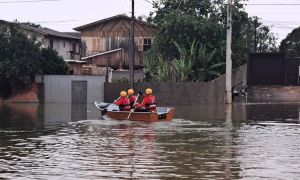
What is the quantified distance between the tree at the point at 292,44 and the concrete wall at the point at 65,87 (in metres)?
33.1

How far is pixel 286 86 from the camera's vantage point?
5244 cm

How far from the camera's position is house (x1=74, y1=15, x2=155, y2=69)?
5538 centimetres

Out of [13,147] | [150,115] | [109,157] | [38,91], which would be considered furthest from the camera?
[38,91]

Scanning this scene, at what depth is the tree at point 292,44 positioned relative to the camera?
71.1 m

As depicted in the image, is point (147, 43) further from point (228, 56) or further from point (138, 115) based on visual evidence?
point (138, 115)

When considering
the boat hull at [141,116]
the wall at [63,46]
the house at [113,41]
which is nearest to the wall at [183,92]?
the house at [113,41]

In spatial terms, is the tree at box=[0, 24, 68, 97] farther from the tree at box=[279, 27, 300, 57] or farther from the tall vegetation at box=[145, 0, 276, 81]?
the tree at box=[279, 27, 300, 57]

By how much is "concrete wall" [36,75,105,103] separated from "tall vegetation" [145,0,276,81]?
13.0ft

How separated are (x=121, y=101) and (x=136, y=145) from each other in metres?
9.37

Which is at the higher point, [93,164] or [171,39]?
[171,39]

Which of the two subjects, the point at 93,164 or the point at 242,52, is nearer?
the point at 93,164

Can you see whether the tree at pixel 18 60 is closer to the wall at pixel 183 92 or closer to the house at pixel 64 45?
the house at pixel 64 45

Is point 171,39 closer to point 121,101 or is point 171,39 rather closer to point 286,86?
point 286,86

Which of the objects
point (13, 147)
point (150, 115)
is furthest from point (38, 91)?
point (13, 147)
